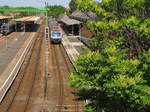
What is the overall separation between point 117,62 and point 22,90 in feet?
67.9

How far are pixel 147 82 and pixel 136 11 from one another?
531cm

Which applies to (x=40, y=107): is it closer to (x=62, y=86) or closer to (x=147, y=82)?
(x=62, y=86)

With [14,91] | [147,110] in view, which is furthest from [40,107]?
[147,110]

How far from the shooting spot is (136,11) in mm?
18672

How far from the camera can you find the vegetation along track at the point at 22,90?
28.5 meters

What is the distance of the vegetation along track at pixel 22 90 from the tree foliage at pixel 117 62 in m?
11.5

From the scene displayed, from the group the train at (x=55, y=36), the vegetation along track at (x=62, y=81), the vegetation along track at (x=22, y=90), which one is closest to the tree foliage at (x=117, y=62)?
the vegetation along track at (x=62, y=81)

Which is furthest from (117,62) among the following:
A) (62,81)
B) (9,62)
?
(9,62)

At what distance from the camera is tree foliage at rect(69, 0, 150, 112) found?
14539 millimetres

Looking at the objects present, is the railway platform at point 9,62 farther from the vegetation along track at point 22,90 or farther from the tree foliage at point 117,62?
the tree foliage at point 117,62

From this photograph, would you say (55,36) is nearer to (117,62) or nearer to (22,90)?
(22,90)

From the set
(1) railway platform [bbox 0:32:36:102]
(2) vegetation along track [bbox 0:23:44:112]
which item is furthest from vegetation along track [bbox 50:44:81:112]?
(1) railway platform [bbox 0:32:36:102]

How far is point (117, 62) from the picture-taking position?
1545cm

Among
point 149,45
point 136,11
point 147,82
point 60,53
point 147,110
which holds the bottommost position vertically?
point 60,53
